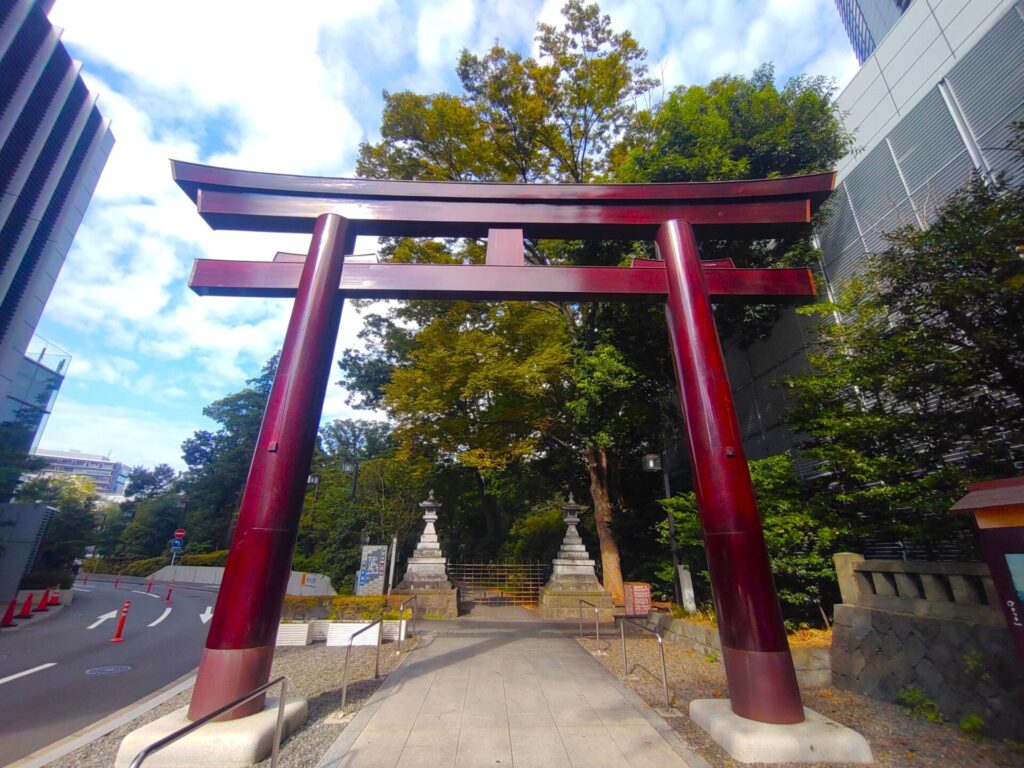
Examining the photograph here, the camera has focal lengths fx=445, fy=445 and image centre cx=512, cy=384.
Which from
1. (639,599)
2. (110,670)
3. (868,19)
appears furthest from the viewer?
(868,19)

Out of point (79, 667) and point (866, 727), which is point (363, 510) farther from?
point (866, 727)

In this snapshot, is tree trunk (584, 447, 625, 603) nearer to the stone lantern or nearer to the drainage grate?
the stone lantern

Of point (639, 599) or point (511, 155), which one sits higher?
point (511, 155)

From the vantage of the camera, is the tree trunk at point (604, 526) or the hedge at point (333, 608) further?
the tree trunk at point (604, 526)

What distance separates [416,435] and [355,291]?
9.41 metres

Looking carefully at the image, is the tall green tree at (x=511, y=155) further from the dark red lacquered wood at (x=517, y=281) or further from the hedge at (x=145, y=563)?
the hedge at (x=145, y=563)

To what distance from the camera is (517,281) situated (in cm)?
603

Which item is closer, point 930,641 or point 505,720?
point 505,720

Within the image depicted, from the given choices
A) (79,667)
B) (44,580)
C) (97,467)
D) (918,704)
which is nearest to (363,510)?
(79,667)

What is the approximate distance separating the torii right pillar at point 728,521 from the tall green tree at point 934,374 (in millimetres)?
3261

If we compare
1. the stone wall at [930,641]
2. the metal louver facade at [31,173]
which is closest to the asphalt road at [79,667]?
the stone wall at [930,641]

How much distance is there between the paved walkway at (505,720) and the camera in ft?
13.0

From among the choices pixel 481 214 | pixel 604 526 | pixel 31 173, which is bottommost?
pixel 604 526

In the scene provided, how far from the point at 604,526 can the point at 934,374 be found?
10.1m
